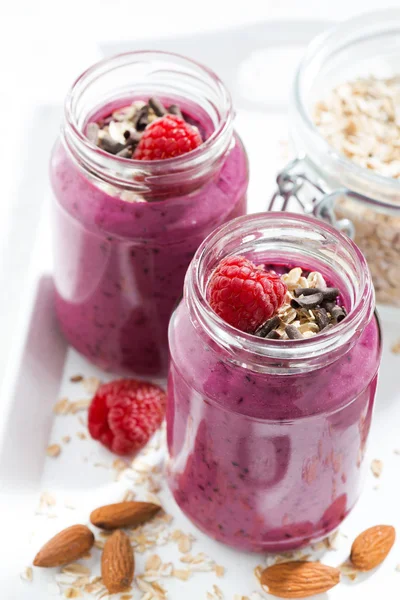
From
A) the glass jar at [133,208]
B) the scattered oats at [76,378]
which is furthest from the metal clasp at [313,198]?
the scattered oats at [76,378]

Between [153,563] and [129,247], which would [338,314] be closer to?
[129,247]

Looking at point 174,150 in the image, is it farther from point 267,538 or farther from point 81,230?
point 267,538

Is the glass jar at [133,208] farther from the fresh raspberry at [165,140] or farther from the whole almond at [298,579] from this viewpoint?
the whole almond at [298,579]

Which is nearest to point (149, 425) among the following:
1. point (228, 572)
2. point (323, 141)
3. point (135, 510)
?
point (135, 510)

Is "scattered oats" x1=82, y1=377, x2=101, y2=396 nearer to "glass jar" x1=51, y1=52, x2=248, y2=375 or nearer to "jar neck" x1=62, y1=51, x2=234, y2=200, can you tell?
"glass jar" x1=51, y1=52, x2=248, y2=375

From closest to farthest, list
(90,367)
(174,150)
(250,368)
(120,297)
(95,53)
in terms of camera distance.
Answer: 1. (250,368)
2. (174,150)
3. (120,297)
4. (90,367)
5. (95,53)

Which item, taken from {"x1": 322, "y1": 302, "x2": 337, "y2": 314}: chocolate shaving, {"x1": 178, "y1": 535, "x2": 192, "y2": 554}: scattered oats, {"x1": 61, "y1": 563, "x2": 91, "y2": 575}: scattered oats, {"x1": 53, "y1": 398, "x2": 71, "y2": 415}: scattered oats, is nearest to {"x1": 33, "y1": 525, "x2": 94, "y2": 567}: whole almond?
{"x1": 61, "y1": 563, "x2": 91, "y2": 575}: scattered oats
